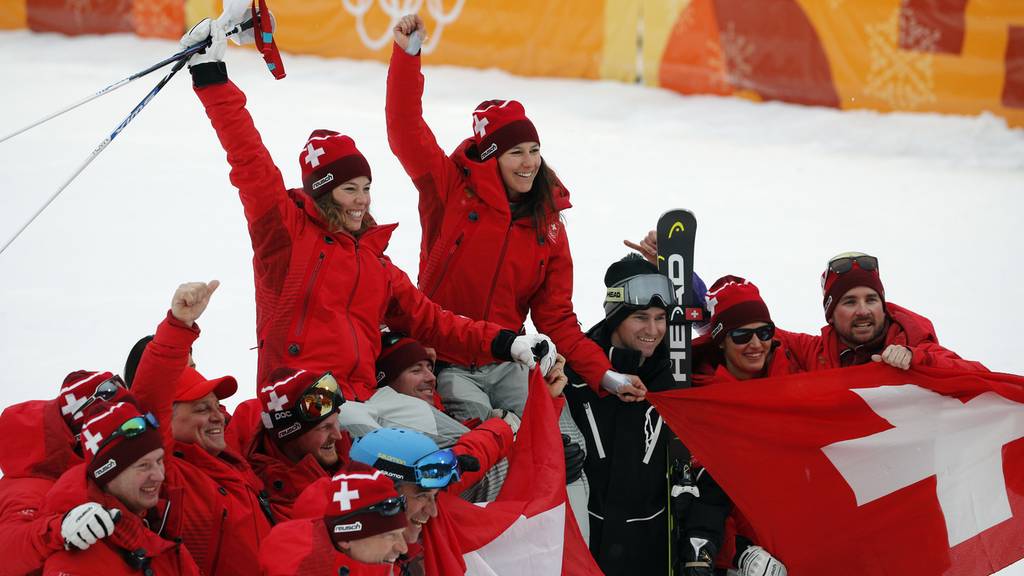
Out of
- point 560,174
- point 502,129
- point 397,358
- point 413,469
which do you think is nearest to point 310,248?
point 397,358

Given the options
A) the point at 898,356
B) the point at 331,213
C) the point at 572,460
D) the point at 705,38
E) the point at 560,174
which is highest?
the point at 705,38

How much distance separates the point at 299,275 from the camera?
4.65m

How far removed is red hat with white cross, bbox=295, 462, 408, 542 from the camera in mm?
3588

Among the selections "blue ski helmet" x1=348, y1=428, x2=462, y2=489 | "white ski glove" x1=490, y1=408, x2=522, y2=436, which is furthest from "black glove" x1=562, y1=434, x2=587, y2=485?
"blue ski helmet" x1=348, y1=428, x2=462, y2=489

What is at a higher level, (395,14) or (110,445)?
(395,14)

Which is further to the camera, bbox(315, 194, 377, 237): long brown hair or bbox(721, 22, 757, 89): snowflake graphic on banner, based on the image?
bbox(721, 22, 757, 89): snowflake graphic on banner

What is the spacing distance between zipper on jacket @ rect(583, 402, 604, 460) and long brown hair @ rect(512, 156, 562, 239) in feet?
2.25

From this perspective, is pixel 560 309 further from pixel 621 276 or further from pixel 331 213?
pixel 331 213

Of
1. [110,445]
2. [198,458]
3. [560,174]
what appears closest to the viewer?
[110,445]

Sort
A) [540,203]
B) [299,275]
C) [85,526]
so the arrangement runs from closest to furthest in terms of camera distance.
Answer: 1. [85,526]
2. [299,275]
3. [540,203]

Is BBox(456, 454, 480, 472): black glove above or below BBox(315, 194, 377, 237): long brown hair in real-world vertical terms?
below

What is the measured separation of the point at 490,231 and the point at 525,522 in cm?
121

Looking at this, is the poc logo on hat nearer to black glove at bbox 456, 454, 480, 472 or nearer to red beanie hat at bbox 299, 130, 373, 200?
black glove at bbox 456, 454, 480, 472

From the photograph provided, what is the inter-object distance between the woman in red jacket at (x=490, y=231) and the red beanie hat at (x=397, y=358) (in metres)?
0.24
